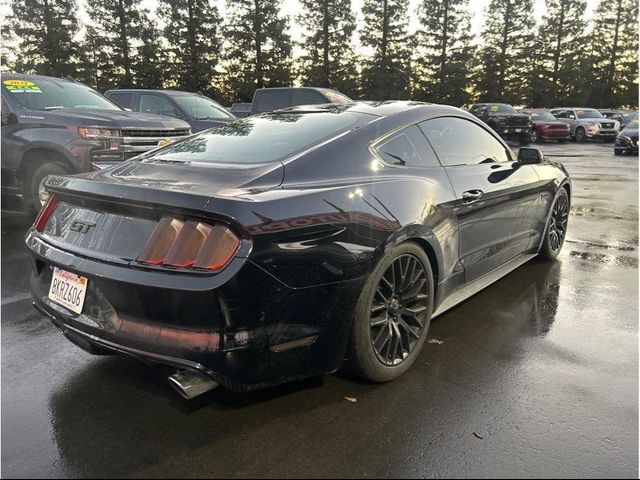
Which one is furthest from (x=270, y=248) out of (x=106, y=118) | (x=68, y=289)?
(x=106, y=118)

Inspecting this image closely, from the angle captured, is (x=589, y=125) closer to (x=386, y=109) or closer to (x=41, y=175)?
(x=41, y=175)

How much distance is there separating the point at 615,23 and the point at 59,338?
61.3 m

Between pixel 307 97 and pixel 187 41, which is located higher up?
pixel 187 41

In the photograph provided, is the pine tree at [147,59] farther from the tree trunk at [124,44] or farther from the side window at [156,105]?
the side window at [156,105]

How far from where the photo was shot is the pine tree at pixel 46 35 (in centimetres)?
4034

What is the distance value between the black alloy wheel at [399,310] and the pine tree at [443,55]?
156 ft

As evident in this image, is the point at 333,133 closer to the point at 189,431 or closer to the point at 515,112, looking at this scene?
the point at 189,431

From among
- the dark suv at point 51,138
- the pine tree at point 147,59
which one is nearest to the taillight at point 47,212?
the dark suv at point 51,138

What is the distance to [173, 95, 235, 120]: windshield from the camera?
1052cm

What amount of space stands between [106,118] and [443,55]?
47436 mm

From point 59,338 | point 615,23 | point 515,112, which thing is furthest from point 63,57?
point 615,23

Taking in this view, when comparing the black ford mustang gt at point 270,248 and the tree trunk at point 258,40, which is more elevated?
the tree trunk at point 258,40

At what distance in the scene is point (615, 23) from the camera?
169 ft

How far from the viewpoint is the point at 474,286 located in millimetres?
3857
